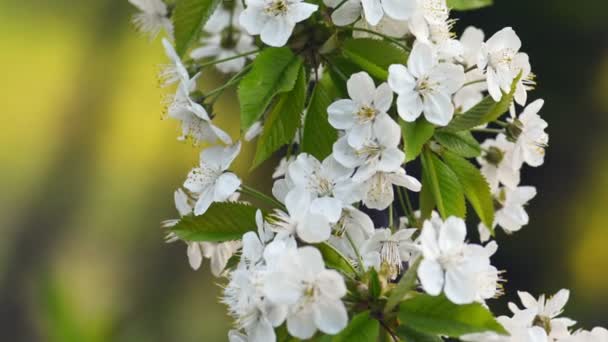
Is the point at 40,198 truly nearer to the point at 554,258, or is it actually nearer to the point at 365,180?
the point at 554,258

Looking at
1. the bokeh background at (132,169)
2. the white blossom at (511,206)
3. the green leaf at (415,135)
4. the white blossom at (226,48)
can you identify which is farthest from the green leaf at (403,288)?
the bokeh background at (132,169)

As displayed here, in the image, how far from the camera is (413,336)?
79cm

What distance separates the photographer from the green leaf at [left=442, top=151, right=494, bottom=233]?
0.91m

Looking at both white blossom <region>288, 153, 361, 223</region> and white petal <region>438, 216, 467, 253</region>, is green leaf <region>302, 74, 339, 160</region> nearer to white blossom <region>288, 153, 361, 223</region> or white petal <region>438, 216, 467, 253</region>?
white blossom <region>288, 153, 361, 223</region>

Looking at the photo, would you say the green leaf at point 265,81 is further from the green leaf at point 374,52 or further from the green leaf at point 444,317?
the green leaf at point 444,317

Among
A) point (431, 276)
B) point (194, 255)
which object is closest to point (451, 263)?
point (431, 276)

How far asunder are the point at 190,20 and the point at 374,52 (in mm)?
186

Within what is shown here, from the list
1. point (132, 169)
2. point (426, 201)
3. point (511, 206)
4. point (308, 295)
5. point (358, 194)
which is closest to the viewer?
point (308, 295)

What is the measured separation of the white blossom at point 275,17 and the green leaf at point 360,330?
271mm

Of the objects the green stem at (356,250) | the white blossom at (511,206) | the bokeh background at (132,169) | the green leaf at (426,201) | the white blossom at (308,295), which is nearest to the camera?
the white blossom at (308,295)

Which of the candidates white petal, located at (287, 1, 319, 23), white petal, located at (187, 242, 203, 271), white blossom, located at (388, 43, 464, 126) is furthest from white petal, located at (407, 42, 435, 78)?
white petal, located at (187, 242, 203, 271)

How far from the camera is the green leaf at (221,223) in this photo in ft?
2.91

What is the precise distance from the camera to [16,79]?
332 centimetres

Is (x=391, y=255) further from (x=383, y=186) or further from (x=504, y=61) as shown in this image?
(x=504, y=61)
